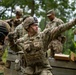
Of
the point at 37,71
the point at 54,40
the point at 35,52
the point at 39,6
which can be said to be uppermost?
the point at 39,6

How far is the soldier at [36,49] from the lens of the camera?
4.72 meters

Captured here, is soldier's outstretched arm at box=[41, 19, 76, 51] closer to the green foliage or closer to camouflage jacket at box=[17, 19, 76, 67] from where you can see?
camouflage jacket at box=[17, 19, 76, 67]

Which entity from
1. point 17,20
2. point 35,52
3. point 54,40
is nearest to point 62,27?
point 35,52

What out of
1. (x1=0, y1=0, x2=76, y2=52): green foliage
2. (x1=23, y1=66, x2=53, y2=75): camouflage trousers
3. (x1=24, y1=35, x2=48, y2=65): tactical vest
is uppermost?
(x1=0, y1=0, x2=76, y2=52): green foliage

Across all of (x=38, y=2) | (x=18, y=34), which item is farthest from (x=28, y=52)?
(x=38, y=2)

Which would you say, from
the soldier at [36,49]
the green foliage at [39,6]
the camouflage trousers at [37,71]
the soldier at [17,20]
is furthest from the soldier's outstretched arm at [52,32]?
the green foliage at [39,6]

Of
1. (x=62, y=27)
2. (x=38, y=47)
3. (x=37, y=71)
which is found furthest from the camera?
(x=37, y=71)

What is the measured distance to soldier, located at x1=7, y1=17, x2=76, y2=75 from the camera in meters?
4.72

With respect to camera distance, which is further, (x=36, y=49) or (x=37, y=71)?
(x=37, y=71)

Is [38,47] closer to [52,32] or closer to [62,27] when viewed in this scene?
[52,32]

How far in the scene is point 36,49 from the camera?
474 centimetres

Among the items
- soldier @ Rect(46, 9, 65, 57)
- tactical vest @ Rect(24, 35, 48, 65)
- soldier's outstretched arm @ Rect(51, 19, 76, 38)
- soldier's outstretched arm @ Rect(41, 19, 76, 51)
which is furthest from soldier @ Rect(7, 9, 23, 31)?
soldier's outstretched arm @ Rect(51, 19, 76, 38)

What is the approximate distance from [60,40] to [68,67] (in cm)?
148

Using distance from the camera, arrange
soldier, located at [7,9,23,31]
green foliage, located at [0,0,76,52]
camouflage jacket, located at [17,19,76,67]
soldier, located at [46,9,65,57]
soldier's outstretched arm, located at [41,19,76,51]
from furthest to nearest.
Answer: green foliage, located at [0,0,76,52] → soldier, located at [7,9,23,31] → soldier, located at [46,9,65,57] → camouflage jacket, located at [17,19,76,67] → soldier's outstretched arm, located at [41,19,76,51]
